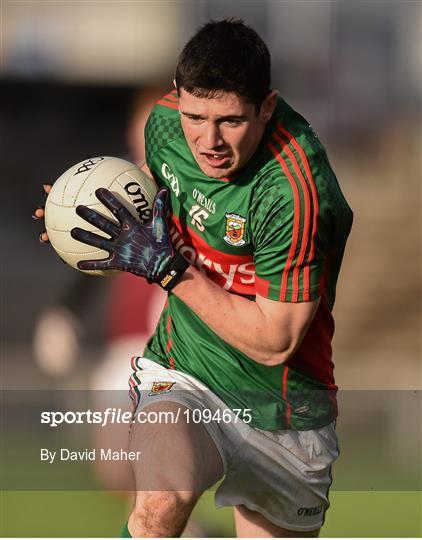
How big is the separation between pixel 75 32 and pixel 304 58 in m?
3.08

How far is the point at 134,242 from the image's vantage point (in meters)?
4.12

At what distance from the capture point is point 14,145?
554 inches

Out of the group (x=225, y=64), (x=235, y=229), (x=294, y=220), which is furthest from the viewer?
(x=235, y=229)

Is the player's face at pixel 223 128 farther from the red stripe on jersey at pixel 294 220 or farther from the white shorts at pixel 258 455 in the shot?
the white shorts at pixel 258 455

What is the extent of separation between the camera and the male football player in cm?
405

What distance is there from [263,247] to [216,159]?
1.41 feet

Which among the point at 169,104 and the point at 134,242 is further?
the point at 169,104

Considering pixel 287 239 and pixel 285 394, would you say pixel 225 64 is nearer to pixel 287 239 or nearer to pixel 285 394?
pixel 287 239

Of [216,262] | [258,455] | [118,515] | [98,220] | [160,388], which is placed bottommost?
[118,515]

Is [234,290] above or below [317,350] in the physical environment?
above

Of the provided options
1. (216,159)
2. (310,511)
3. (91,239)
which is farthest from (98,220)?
(310,511)

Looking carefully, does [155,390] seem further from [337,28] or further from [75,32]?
[75,32]

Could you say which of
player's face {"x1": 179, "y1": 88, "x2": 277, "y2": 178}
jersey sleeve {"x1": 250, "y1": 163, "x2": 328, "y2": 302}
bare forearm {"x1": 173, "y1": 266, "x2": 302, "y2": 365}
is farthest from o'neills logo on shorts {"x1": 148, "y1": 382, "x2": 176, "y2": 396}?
player's face {"x1": 179, "y1": 88, "x2": 277, "y2": 178}

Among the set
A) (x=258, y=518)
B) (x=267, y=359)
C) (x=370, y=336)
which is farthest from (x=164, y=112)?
(x=370, y=336)
